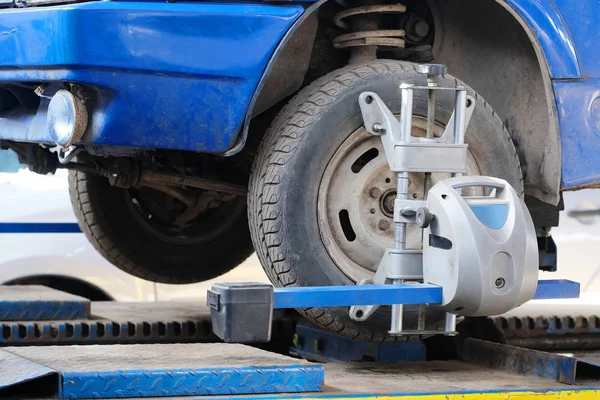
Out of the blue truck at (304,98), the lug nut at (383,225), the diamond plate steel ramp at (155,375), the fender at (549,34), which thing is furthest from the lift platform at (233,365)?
the fender at (549,34)

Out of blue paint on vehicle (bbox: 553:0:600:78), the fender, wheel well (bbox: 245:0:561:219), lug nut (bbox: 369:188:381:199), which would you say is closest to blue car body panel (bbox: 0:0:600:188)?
wheel well (bbox: 245:0:561:219)

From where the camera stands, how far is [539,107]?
147 inches

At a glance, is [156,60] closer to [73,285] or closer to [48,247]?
[48,247]

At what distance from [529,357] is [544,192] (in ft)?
1.84

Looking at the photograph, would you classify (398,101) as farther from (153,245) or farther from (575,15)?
(153,245)

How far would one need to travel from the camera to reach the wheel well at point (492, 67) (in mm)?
3557

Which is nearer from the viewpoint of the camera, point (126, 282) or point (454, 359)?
point (454, 359)

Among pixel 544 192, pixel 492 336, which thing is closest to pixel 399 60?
pixel 544 192

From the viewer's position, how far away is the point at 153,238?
4.57m

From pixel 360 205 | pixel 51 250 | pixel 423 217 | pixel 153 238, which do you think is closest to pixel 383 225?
pixel 360 205

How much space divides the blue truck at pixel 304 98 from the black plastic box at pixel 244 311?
49 cm

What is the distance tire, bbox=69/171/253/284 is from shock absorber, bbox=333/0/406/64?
44.9 inches

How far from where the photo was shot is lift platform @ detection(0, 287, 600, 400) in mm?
2750

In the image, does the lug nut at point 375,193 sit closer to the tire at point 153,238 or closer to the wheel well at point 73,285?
the tire at point 153,238
